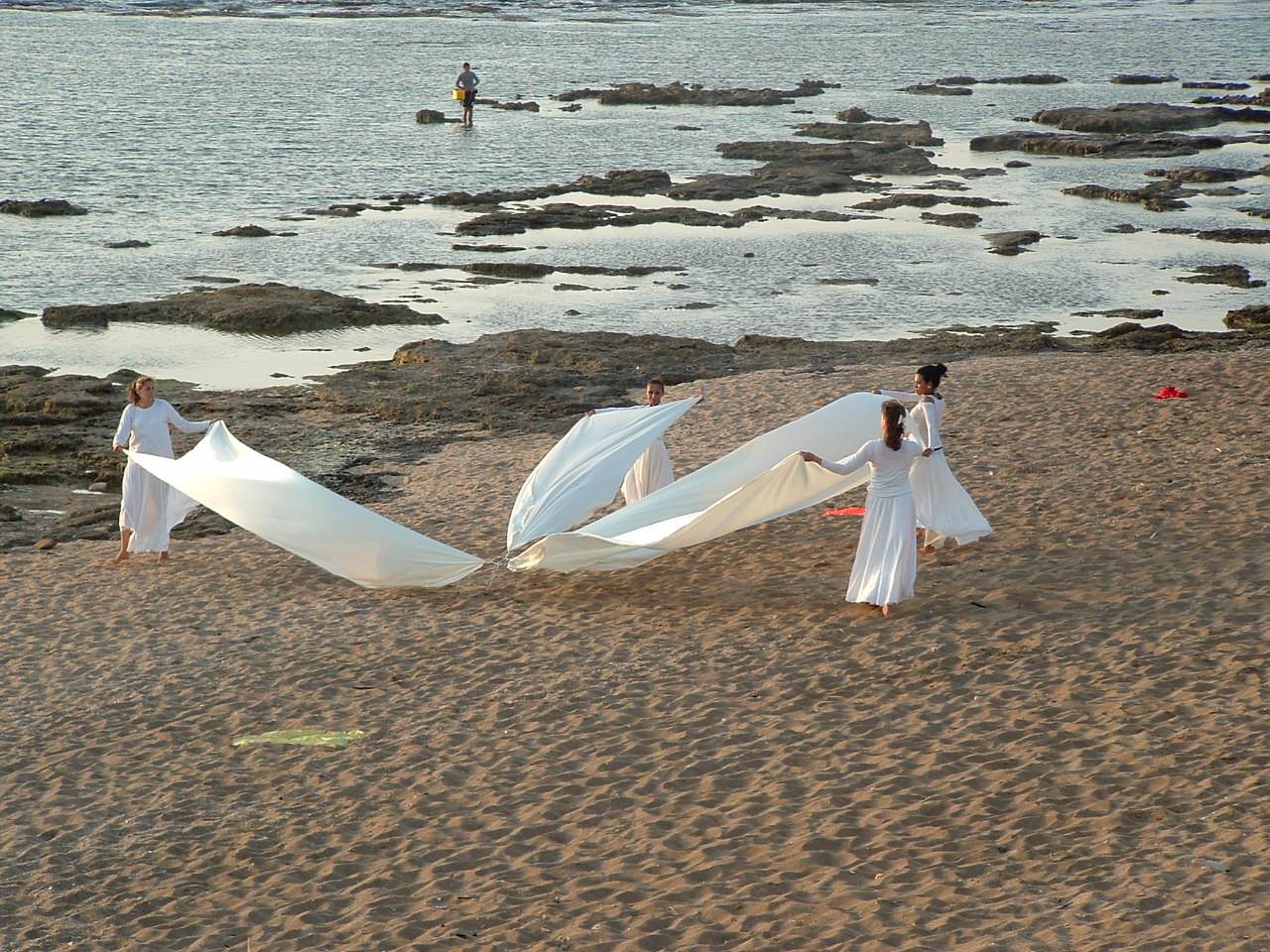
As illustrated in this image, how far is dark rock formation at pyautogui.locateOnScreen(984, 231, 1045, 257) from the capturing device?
3138 cm

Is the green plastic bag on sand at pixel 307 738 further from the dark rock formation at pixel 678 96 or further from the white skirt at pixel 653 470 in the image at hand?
the dark rock formation at pixel 678 96

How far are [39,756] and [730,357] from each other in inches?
570

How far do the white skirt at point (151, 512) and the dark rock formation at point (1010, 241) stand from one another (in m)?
22.3

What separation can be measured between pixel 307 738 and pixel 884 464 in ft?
15.5

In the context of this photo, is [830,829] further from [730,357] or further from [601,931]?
[730,357]

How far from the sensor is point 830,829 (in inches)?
314

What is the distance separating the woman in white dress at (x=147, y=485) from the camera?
43.1 ft

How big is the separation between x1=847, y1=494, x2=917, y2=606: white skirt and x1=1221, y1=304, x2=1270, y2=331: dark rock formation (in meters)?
15.8

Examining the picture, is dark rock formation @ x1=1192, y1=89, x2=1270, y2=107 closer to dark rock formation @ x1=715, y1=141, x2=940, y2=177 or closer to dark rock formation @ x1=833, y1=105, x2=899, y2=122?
dark rock formation @ x1=833, y1=105, x2=899, y2=122

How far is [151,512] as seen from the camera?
13703 mm

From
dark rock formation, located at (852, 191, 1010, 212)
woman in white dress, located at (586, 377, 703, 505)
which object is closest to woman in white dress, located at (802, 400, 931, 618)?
woman in white dress, located at (586, 377, 703, 505)

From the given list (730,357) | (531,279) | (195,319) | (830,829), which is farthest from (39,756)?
(531,279)

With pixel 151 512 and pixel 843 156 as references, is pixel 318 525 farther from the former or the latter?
pixel 843 156

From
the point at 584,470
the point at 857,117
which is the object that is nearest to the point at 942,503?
the point at 584,470
